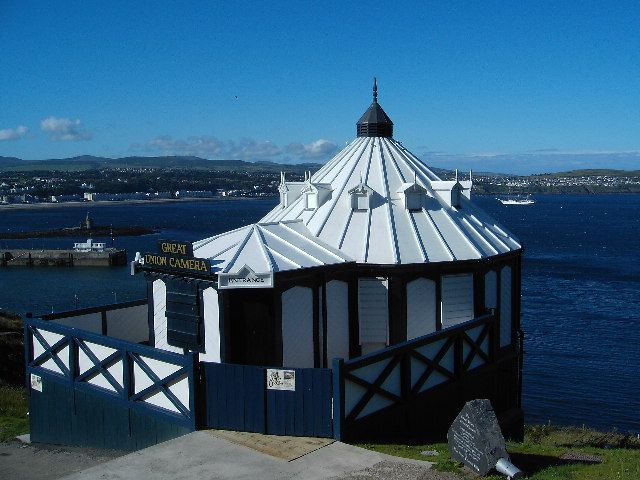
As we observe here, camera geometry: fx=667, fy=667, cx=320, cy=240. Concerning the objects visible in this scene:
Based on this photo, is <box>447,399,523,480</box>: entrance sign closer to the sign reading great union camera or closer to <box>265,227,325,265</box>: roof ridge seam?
<box>265,227,325,265</box>: roof ridge seam

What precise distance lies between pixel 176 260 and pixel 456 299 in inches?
292

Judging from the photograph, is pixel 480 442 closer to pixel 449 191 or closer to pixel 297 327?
pixel 297 327

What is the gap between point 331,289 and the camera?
16938 millimetres

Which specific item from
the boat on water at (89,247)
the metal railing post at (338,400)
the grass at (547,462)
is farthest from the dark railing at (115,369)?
the boat on water at (89,247)

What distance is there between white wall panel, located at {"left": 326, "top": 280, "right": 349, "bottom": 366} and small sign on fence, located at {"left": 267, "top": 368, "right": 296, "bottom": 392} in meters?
4.67

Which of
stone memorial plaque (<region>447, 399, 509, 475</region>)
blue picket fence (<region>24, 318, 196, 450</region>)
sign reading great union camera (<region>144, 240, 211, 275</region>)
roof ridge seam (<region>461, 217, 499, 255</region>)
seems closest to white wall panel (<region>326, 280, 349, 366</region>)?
sign reading great union camera (<region>144, 240, 211, 275</region>)

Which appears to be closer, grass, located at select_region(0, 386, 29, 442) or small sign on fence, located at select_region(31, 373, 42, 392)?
small sign on fence, located at select_region(31, 373, 42, 392)

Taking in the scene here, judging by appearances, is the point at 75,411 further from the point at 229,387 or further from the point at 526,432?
the point at 526,432

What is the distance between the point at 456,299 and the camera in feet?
58.5

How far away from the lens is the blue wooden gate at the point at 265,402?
12.2 meters

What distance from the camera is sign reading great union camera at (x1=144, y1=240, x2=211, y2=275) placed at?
15.2m

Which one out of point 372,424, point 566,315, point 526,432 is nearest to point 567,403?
point 526,432

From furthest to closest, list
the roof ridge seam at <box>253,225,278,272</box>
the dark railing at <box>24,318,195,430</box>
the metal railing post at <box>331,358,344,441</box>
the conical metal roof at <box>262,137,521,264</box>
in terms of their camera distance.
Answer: the conical metal roof at <box>262,137,521,264</box>
the roof ridge seam at <box>253,225,278,272</box>
the dark railing at <box>24,318,195,430</box>
the metal railing post at <box>331,358,344,441</box>

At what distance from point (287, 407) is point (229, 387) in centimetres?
118
